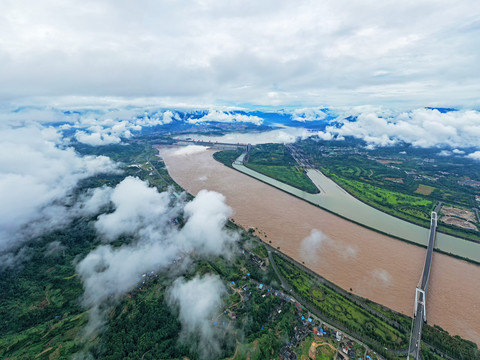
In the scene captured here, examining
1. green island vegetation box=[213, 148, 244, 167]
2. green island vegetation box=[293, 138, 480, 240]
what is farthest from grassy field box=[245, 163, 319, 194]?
green island vegetation box=[293, 138, 480, 240]

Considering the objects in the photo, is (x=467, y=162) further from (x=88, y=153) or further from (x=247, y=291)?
(x=88, y=153)

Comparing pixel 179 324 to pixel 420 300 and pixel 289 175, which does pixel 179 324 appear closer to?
pixel 420 300

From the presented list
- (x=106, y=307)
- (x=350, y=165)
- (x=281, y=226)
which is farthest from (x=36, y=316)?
(x=350, y=165)

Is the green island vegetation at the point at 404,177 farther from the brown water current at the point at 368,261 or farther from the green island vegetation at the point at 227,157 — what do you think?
the green island vegetation at the point at 227,157

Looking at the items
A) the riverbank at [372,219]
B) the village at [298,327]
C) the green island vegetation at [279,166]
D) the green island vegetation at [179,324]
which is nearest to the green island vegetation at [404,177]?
the riverbank at [372,219]

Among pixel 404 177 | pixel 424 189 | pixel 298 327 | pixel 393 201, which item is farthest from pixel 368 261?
pixel 404 177
